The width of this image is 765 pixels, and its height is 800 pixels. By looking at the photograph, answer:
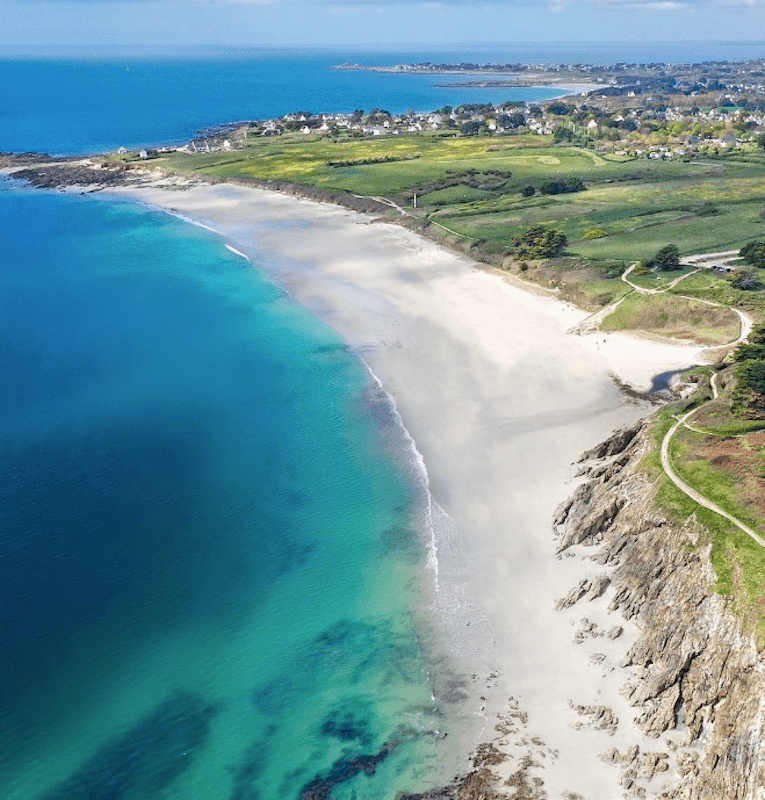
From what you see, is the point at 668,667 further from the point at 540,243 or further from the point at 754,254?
the point at 540,243

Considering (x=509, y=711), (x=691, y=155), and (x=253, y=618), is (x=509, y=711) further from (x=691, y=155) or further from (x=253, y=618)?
(x=691, y=155)

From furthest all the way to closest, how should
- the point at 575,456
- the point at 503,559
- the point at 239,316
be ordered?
the point at 239,316 < the point at 575,456 < the point at 503,559

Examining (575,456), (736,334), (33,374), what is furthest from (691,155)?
(33,374)

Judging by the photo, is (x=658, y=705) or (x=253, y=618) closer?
(x=658, y=705)

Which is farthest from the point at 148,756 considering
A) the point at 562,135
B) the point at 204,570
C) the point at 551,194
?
the point at 562,135

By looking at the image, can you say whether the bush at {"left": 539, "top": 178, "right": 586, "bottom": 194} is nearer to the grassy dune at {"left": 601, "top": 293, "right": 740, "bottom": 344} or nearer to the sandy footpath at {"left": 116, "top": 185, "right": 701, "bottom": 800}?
the sandy footpath at {"left": 116, "top": 185, "right": 701, "bottom": 800}

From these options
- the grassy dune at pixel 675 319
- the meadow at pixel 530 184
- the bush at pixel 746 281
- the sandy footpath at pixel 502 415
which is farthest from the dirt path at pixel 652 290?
the sandy footpath at pixel 502 415
